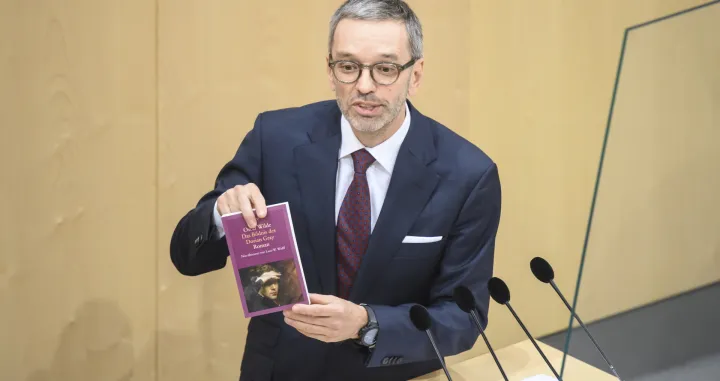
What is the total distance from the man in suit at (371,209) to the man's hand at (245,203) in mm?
103

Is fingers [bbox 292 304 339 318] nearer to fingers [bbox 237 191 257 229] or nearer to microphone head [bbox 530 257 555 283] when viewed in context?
fingers [bbox 237 191 257 229]

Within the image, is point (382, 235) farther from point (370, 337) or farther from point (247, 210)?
point (247, 210)

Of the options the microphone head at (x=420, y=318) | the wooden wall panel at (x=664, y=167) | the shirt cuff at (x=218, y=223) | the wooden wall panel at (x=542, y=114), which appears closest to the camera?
the wooden wall panel at (x=664, y=167)

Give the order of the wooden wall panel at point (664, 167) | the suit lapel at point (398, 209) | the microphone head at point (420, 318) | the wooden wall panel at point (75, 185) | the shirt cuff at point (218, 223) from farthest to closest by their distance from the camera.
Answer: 1. the wooden wall panel at point (75, 185)
2. the suit lapel at point (398, 209)
3. the shirt cuff at point (218, 223)
4. the microphone head at point (420, 318)
5. the wooden wall panel at point (664, 167)

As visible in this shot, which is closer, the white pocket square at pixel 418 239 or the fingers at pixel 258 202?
the fingers at pixel 258 202

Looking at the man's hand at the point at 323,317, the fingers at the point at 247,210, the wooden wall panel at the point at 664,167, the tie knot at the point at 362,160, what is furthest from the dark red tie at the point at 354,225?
the wooden wall panel at the point at 664,167

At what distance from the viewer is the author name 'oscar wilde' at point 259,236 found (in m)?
1.38

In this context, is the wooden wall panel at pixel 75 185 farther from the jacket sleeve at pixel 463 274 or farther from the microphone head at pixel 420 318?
the microphone head at pixel 420 318

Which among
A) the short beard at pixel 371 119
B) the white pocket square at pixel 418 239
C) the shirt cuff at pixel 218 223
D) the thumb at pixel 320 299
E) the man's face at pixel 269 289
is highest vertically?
the short beard at pixel 371 119

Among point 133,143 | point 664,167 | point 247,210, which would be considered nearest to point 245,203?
point 247,210

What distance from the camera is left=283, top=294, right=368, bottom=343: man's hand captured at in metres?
1.41

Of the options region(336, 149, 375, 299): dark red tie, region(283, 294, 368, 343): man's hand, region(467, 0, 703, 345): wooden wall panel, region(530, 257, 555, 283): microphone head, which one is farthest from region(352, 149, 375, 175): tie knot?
region(467, 0, 703, 345): wooden wall panel

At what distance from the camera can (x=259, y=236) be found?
138 cm

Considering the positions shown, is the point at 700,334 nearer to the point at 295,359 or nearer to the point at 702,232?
the point at 702,232
